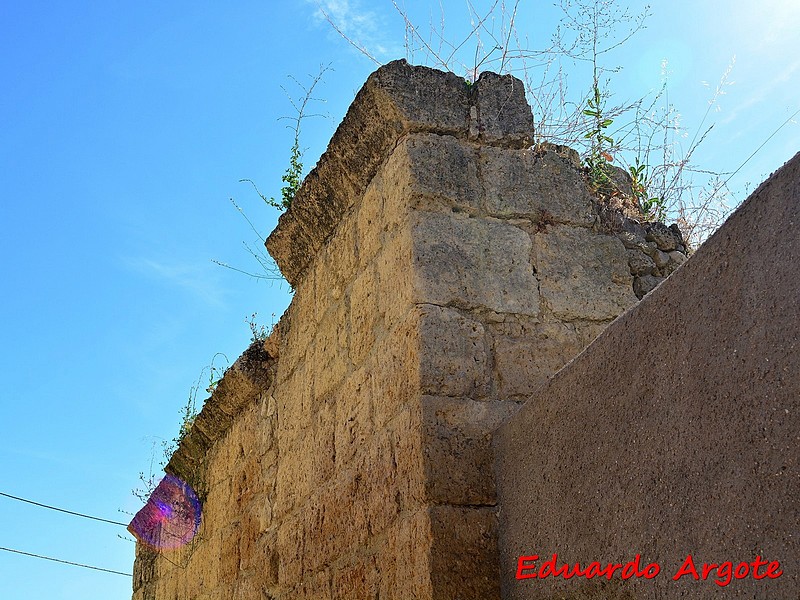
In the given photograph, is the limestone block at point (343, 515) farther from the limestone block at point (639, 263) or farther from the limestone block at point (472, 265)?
the limestone block at point (639, 263)

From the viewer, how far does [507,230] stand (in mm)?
2861

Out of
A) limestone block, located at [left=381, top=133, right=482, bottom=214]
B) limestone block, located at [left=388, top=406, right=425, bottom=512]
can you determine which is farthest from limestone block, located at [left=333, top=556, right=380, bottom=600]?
limestone block, located at [left=381, top=133, right=482, bottom=214]

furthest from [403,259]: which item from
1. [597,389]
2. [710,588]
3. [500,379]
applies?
[710,588]

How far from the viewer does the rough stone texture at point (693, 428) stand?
1378mm

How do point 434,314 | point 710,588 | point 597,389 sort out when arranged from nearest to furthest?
point 710,588, point 597,389, point 434,314

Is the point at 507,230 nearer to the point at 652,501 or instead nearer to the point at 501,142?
the point at 501,142

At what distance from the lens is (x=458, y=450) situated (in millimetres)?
2453

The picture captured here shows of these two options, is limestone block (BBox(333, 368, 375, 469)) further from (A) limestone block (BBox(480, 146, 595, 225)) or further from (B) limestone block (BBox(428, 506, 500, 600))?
(A) limestone block (BBox(480, 146, 595, 225))

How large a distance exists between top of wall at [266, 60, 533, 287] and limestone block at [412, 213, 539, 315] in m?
0.37

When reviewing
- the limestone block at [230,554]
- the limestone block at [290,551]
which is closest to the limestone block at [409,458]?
the limestone block at [290,551]

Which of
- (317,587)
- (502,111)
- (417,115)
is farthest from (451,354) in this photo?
(317,587)

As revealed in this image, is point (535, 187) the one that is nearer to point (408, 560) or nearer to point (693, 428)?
point (408, 560)

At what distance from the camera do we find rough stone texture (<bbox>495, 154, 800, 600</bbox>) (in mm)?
1378

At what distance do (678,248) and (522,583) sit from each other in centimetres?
155
